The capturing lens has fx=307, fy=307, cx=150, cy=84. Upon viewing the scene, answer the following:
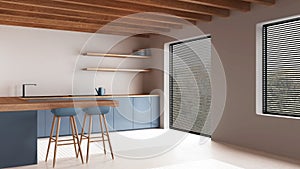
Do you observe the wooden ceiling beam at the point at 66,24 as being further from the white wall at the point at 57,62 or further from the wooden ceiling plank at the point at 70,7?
the wooden ceiling plank at the point at 70,7

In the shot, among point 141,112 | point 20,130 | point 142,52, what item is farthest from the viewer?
point 142,52

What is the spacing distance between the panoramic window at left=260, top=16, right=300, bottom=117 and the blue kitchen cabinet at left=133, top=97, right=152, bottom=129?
110 inches

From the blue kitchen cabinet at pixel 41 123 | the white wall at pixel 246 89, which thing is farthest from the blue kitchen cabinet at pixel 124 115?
the white wall at pixel 246 89

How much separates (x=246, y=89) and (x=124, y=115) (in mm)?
2730

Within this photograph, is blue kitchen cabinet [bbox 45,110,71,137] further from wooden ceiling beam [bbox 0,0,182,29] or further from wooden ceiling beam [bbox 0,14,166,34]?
wooden ceiling beam [bbox 0,0,182,29]

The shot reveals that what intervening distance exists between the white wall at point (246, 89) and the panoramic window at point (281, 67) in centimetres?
18

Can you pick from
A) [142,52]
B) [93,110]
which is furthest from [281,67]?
[142,52]

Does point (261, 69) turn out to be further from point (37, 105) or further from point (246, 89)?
point (37, 105)

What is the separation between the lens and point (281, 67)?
4543mm

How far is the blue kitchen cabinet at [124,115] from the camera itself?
256 inches

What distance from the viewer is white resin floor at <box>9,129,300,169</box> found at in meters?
3.76

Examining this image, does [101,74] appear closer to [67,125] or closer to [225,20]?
[67,125]

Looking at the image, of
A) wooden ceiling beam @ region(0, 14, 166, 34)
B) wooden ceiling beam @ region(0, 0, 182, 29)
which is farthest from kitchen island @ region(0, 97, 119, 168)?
wooden ceiling beam @ region(0, 14, 166, 34)

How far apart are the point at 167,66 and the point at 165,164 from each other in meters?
3.54
